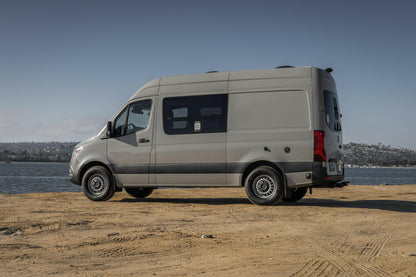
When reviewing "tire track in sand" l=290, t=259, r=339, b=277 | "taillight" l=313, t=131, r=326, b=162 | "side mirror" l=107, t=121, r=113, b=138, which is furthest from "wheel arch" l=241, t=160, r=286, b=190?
"tire track in sand" l=290, t=259, r=339, b=277

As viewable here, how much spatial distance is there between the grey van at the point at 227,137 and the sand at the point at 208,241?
80cm

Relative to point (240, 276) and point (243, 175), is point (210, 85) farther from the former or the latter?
point (240, 276)

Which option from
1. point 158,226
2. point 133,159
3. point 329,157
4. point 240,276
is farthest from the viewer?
point 133,159

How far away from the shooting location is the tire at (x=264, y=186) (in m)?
9.90

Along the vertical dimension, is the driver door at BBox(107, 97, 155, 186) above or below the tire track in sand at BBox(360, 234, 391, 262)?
above

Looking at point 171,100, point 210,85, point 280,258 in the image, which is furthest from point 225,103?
point 280,258

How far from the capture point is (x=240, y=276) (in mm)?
4484

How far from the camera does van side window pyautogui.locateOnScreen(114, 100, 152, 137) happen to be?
438 inches

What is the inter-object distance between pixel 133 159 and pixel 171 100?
5.52 feet

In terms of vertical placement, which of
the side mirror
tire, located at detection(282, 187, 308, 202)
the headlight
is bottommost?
tire, located at detection(282, 187, 308, 202)

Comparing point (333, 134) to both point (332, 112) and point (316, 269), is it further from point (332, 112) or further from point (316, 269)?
point (316, 269)

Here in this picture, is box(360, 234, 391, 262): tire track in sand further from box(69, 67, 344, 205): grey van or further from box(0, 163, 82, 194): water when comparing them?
box(0, 163, 82, 194): water

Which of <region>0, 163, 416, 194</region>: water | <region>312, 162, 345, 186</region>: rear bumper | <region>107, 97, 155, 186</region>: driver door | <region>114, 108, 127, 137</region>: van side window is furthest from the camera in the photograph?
<region>0, 163, 416, 194</region>: water

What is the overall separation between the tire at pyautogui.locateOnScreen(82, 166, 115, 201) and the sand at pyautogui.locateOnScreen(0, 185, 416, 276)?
1.19m
